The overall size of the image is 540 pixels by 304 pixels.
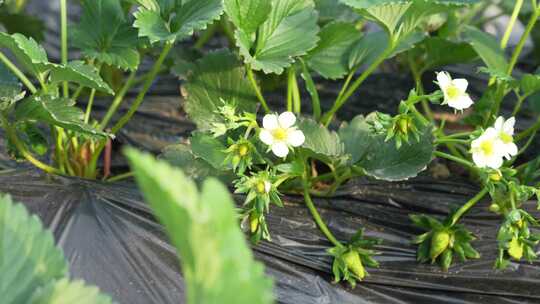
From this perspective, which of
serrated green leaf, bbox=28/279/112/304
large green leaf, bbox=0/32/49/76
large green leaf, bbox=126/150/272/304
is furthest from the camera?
large green leaf, bbox=0/32/49/76

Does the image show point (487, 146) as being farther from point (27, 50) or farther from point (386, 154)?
point (27, 50)

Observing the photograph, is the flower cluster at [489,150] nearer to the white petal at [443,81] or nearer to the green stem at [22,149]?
the white petal at [443,81]

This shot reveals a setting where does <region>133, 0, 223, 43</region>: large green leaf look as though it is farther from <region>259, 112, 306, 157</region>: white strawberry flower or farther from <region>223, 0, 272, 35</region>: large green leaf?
<region>259, 112, 306, 157</region>: white strawberry flower

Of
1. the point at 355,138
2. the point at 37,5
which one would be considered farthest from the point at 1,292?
the point at 37,5

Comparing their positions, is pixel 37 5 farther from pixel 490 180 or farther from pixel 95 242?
pixel 490 180

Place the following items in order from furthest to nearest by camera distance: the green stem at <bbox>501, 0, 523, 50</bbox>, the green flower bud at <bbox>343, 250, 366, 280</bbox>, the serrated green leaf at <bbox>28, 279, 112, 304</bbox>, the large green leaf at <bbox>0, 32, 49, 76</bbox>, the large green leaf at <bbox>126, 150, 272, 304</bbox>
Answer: the green stem at <bbox>501, 0, 523, 50</bbox>
the green flower bud at <bbox>343, 250, 366, 280</bbox>
the large green leaf at <bbox>0, 32, 49, 76</bbox>
the serrated green leaf at <bbox>28, 279, 112, 304</bbox>
the large green leaf at <bbox>126, 150, 272, 304</bbox>

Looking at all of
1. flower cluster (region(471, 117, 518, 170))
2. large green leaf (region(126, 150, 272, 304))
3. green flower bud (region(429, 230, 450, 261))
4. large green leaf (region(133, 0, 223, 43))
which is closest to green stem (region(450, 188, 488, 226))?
green flower bud (region(429, 230, 450, 261))

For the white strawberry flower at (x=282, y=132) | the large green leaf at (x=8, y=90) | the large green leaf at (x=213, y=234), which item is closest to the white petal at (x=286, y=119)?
the white strawberry flower at (x=282, y=132)

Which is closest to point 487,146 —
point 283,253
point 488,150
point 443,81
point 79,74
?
point 488,150
